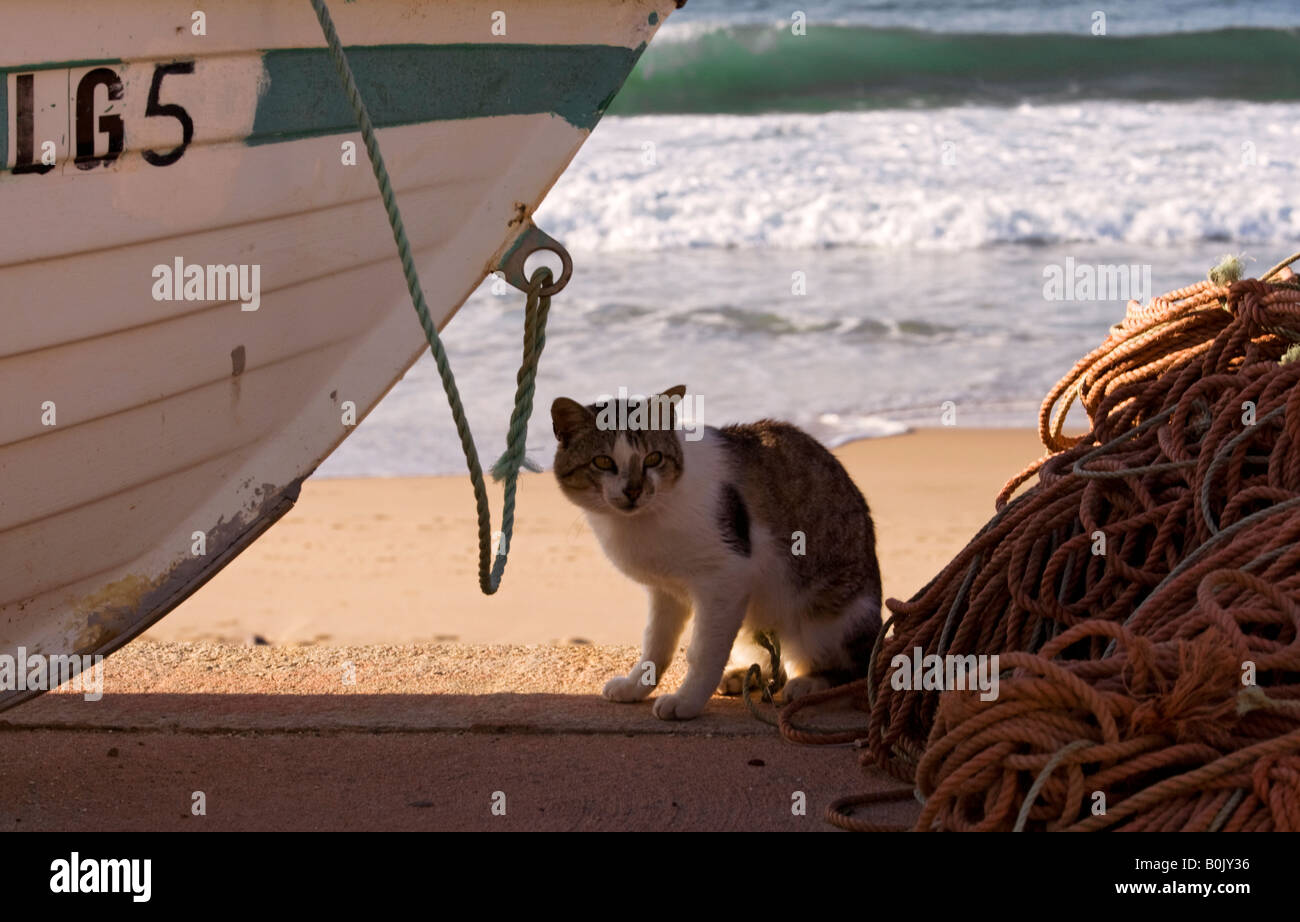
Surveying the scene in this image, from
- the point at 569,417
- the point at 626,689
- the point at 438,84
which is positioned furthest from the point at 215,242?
the point at 626,689

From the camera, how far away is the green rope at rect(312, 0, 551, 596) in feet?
9.98

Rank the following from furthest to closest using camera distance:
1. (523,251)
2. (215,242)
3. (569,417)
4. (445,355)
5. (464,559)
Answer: (464,559) → (569,417) → (523,251) → (445,355) → (215,242)

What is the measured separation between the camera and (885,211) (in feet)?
39.2

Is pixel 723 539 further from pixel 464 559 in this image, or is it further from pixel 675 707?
pixel 464 559

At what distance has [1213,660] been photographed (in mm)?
2434

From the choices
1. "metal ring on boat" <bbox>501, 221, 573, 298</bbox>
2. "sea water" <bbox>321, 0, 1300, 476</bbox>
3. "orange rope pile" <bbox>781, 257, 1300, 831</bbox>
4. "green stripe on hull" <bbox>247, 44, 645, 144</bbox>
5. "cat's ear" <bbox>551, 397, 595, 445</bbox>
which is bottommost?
"orange rope pile" <bbox>781, 257, 1300, 831</bbox>

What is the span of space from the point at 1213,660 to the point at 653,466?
160 cm

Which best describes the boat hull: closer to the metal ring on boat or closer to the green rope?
the metal ring on boat

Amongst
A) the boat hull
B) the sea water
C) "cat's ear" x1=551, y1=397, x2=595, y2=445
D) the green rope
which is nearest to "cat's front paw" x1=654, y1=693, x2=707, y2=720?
the green rope

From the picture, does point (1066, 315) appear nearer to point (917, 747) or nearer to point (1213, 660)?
point (917, 747)

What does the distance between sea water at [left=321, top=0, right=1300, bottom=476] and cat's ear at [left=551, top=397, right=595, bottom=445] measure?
10.4 ft

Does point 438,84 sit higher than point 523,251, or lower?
higher

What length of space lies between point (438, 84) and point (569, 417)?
93 cm
